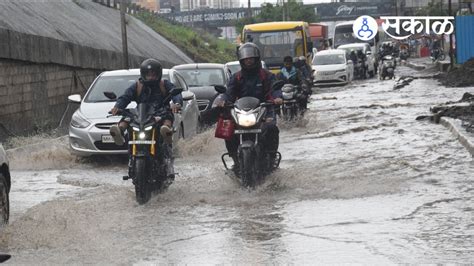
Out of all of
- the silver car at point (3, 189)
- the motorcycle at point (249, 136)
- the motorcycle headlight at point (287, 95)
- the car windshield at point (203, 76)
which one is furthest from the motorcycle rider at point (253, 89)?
the car windshield at point (203, 76)

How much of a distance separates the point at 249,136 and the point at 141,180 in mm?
1418

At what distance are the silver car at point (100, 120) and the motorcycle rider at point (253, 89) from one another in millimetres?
3086

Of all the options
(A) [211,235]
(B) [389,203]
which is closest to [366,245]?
(A) [211,235]

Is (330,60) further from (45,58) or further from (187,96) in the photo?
(187,96)

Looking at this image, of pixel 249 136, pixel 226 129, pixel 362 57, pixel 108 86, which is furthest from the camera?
pixel 362 57

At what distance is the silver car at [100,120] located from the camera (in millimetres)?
15938

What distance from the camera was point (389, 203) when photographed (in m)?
10.1

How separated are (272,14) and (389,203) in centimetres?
9241

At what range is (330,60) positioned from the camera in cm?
4488

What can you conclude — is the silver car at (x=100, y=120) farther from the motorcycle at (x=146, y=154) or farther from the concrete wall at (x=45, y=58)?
the concrete wall at (x=45, y=58)

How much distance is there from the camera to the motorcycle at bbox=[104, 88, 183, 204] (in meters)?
10.9

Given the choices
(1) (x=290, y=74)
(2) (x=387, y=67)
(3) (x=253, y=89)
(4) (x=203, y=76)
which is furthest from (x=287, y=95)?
(2) (x=387, y=67)

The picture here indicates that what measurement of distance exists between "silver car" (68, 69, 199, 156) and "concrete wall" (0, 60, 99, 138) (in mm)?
3945

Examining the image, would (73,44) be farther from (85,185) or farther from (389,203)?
(389,203)
